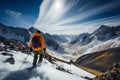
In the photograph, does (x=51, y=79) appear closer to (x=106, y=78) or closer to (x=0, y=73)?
(x=0, y=73)

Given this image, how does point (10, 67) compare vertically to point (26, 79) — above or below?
above

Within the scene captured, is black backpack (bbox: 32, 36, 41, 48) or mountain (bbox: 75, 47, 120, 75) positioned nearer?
black backpack (bbox: 32, 36, 41, 48)

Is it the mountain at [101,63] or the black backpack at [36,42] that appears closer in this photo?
the black backpack at [36,42]

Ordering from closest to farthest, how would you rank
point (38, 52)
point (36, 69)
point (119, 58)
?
point (36, 69)
point (38, 52)
point (119, 58)

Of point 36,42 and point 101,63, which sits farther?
point 101,63

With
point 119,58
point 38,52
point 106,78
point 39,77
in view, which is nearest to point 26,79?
point 39,77

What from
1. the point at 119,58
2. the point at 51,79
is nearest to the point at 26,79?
the point at 51,79

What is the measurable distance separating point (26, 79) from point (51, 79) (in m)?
1.88

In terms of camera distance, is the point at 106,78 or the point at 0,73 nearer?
the point at 0,73

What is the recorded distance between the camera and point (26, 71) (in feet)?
36.3

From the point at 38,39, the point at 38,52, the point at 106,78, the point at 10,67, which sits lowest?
the point at 106,78

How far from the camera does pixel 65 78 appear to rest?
12.2 m

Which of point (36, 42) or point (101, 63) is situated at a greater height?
point (36, 42)

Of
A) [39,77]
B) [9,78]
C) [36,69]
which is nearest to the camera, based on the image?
[9,78]
